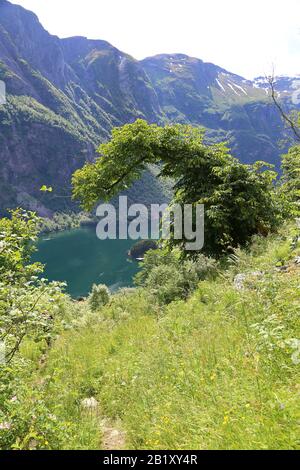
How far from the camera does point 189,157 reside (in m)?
16.9

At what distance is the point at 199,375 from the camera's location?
205 inches

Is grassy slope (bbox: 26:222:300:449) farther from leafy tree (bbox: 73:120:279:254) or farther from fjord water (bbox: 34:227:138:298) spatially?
fjord water (bbox: 34:227:138:298)

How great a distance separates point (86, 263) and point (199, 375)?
10581cm

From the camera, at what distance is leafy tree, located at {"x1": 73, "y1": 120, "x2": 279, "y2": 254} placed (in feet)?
49.7

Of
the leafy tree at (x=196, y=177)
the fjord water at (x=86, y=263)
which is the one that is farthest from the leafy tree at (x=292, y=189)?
the fjord water at (x=86, y=263)

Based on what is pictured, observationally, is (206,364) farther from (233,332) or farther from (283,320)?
(283,320)

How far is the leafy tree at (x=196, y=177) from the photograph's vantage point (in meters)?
15.2

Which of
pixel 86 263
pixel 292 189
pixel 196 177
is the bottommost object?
pixel 196 177

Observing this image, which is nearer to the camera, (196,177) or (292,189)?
(196,177)

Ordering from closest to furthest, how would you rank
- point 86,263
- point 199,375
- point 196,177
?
point 199,375
point 196,177
point 86,263

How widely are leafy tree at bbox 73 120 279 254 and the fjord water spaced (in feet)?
187

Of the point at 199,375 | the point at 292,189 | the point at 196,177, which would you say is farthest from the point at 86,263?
the point at 199,375

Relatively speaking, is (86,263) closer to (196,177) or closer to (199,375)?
(196,177)

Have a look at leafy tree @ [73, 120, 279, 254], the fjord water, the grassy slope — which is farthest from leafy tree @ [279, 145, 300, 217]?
the fjord water
